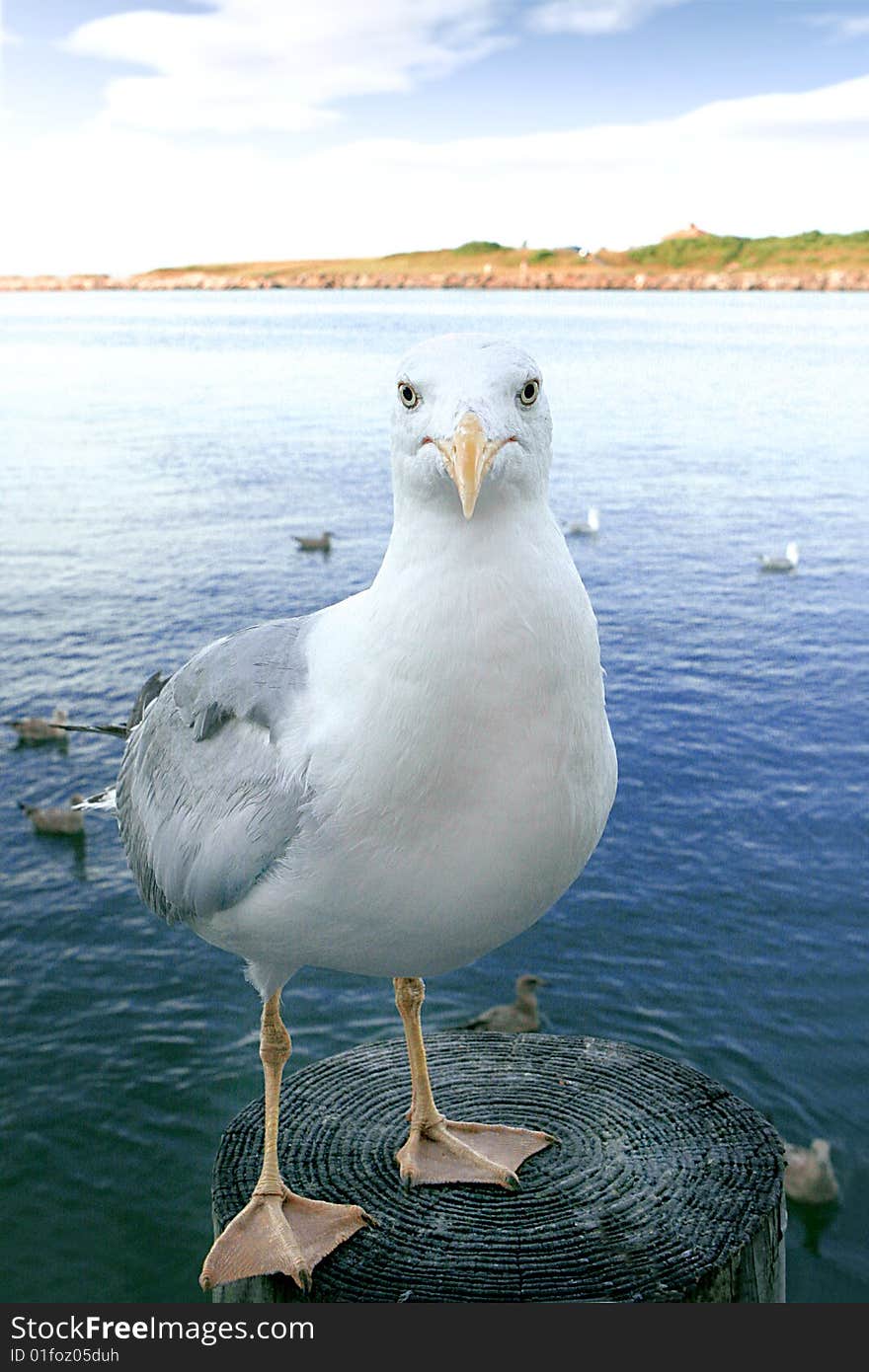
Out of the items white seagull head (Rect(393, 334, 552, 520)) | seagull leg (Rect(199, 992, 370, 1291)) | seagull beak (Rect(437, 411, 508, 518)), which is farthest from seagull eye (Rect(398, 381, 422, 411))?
seagull leg (Rect(199, 992, 370, 1291))

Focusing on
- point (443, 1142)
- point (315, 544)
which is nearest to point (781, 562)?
point (315, 544)

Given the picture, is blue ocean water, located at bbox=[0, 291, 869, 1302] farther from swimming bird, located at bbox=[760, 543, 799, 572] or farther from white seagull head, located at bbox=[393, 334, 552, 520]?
white seagull head, located at bbox=[393, 334, 552, 520]

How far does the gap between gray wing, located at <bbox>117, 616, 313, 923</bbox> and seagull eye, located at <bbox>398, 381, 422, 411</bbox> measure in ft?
3.24

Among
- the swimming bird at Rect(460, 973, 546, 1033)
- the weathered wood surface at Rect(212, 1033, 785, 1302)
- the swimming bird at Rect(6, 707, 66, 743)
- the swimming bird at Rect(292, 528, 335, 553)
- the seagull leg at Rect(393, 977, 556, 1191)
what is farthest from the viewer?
the swimming bird at Rect(292, 528, 335, 553)

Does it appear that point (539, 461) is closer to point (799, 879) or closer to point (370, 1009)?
point (370, 1009)

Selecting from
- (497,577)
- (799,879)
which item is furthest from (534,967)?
(497,577)

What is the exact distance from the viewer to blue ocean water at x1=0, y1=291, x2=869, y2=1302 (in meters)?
10.2

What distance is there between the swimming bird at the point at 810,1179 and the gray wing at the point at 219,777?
20.4ft

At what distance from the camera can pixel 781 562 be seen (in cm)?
2297

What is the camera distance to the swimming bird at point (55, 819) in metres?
13.7

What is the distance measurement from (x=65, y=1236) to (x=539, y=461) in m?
7.76

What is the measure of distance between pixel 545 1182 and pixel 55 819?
9.67 m

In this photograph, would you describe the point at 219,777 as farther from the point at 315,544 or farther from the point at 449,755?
the point at 315,544

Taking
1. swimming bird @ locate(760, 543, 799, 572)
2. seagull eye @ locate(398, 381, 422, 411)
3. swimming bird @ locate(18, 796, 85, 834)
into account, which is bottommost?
swimming bird @ locate(18, 796, 85, 834)
